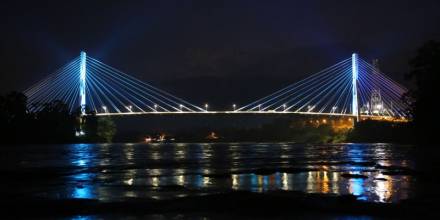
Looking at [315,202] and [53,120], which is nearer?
[315,202]

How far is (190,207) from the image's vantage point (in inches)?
597

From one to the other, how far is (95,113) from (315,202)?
90910 mm

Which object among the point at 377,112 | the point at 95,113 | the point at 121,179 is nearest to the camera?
the point at 121,179

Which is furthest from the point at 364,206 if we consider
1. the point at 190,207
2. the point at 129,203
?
the point at 129,203

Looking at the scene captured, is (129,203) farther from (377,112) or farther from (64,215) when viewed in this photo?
(377,112)

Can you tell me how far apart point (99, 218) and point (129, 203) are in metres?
2.37

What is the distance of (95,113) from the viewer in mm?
103562

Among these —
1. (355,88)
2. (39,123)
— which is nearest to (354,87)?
(355,88)

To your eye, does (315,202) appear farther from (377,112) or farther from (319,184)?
(377,112)

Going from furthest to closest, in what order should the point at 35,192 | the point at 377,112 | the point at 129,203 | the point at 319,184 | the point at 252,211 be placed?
the point at 377,112, the point at 319,184, the point at 35,192, the point at 129,203, the point at 252,211

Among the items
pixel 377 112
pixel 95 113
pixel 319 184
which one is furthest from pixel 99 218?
pixel 377 112

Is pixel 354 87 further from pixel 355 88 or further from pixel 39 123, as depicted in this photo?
pixel 39 123
